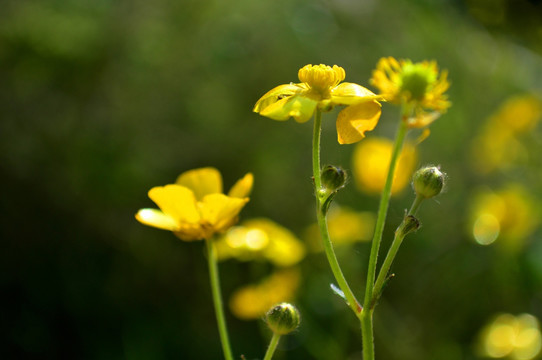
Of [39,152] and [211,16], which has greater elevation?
[211,16]

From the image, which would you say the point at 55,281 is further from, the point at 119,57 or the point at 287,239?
the point at 287,239

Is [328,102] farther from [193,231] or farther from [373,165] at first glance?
[373,165]

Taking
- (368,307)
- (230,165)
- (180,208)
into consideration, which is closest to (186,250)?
(230,165)

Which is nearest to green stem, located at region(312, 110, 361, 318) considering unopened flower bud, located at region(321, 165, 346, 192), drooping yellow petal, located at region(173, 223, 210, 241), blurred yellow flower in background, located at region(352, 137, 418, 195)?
unopened flower bud, located at region(321, 165, 346, 192)

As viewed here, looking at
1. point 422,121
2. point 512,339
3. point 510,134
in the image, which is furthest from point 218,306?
point 510,134

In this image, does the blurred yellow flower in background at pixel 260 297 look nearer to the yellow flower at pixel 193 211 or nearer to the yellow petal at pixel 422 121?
the yellow flower at pixel 193 211

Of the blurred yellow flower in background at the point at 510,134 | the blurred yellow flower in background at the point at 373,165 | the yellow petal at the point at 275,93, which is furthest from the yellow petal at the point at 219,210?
the blurred yellow flower in background at the point at 510,134

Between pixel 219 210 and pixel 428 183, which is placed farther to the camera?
pixel 219 210
